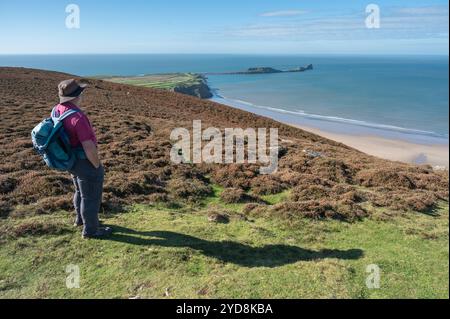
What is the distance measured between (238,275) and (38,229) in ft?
15.0

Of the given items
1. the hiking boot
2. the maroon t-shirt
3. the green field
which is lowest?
the hiking boot

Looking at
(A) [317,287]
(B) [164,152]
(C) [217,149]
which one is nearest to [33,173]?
(B) [164,152]

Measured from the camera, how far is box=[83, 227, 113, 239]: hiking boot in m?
7.98

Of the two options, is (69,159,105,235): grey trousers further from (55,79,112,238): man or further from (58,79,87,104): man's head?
(58,79,87,104): man's head

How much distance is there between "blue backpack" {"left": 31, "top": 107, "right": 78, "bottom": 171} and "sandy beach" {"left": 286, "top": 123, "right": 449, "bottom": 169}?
1311 inches

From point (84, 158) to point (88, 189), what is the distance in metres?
0.66

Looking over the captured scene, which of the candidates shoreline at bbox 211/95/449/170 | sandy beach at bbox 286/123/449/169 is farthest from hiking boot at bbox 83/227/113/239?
sandy beach at bbox 286/123/449/169

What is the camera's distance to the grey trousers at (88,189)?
7.34 meters

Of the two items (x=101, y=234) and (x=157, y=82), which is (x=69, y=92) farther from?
(x=157, y=82)

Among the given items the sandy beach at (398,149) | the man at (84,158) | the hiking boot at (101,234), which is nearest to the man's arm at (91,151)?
the man at (84,158)

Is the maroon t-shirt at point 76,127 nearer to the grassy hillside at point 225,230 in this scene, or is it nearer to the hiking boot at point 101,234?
the hiking boot at point 101,234

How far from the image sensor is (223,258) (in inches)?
293

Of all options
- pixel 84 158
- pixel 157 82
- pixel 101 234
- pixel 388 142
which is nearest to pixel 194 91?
pixel 157 82
